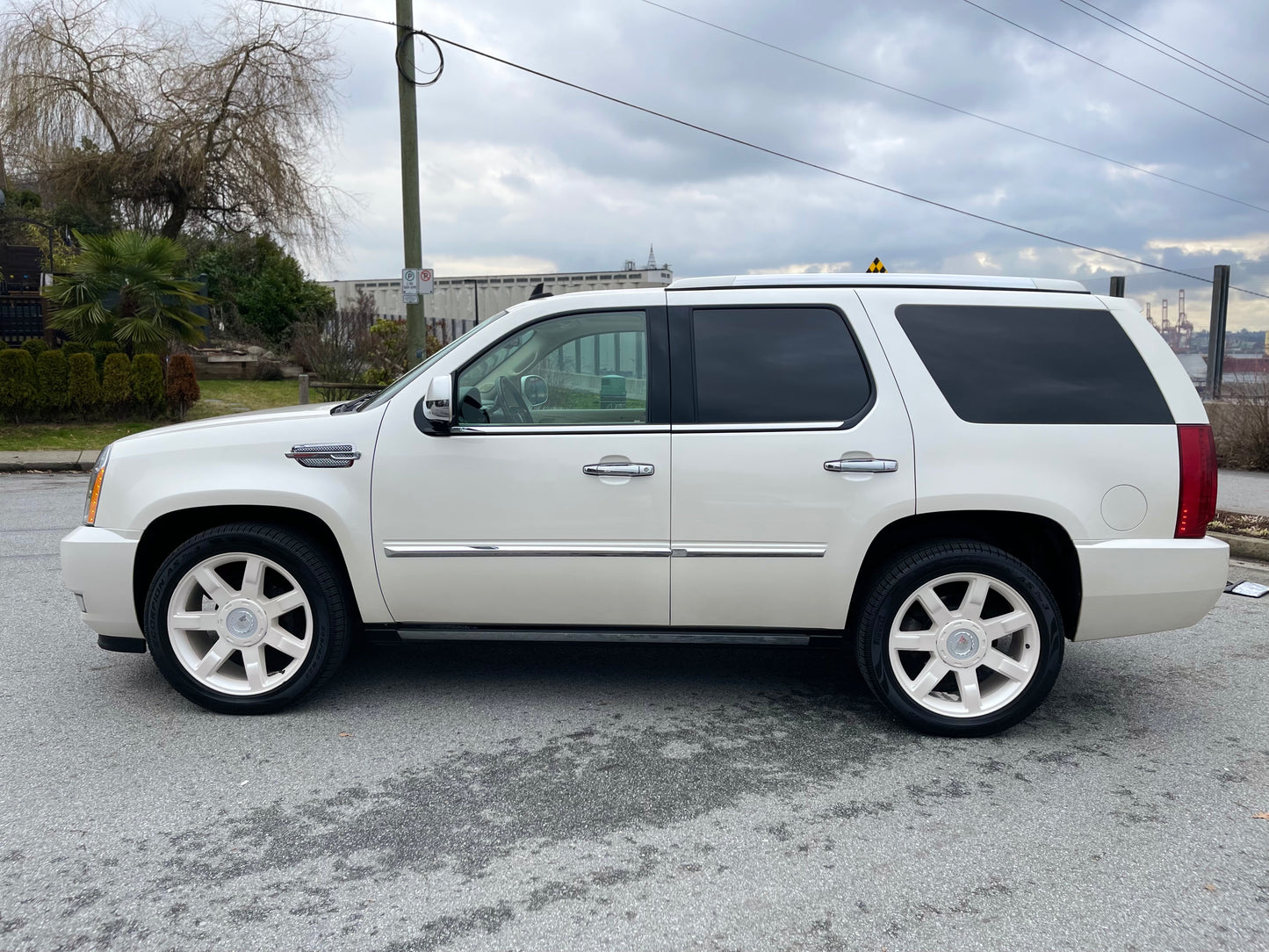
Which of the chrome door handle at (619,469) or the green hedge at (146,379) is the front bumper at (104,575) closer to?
the chrome door handle at (619,469)

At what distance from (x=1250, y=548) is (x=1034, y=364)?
16.6ft

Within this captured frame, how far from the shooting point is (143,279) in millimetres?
14812

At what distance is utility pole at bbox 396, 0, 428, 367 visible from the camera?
44.4 ft

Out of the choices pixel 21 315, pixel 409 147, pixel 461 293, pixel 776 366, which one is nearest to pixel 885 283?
pixel 776 366

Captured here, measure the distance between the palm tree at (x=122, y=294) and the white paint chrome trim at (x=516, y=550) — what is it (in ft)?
41.6

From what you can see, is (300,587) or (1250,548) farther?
(1250,548)

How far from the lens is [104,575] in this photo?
156 inches

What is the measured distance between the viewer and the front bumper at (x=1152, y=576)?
12.4ft

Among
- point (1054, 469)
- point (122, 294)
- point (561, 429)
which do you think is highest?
point (122, 294)

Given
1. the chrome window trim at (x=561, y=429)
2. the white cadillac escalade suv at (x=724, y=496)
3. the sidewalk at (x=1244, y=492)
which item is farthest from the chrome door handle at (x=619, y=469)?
the sidewalk at (x=1244, y=492)

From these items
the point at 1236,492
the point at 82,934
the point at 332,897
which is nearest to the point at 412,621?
the point at 332,897

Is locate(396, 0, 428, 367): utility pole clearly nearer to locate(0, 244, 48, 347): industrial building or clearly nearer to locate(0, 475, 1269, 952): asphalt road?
locate(0, 244, 48, 347): industrial building

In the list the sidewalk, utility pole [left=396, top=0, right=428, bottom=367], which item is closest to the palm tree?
utility pole [left=396, top=0, right=428, bottom=367]

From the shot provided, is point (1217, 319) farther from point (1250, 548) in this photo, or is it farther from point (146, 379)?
point (146, 379)
